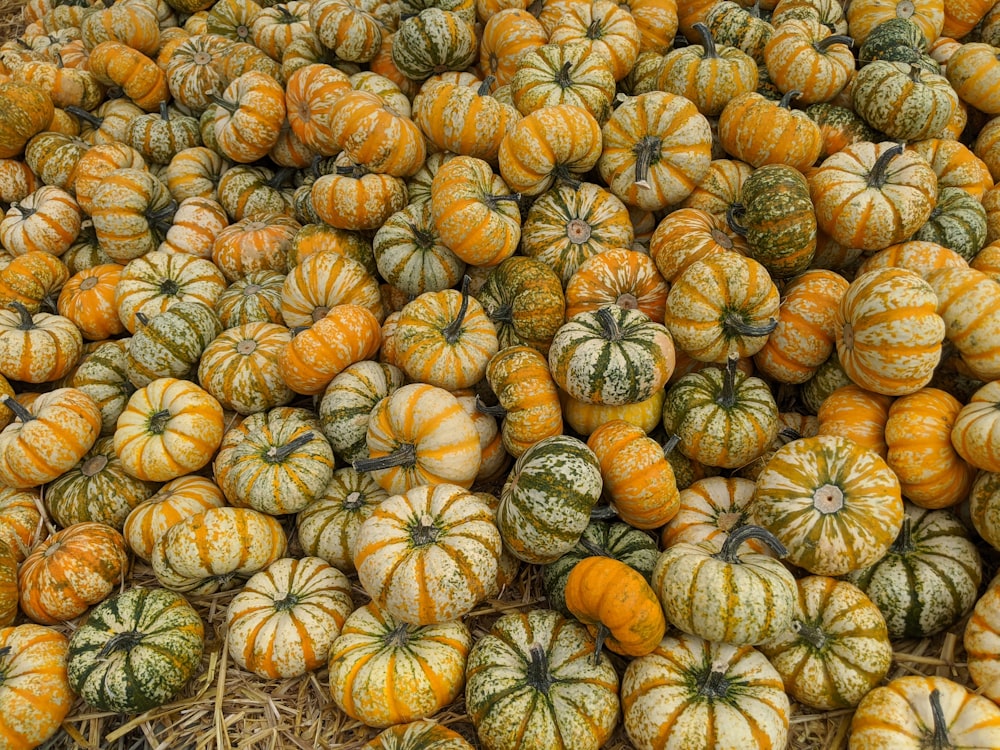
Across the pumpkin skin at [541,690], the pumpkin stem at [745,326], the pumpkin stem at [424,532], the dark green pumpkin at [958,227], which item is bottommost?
the pumpkin skin at [541,690]

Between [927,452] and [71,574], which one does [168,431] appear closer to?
[71,574]

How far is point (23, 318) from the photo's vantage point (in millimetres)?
3939

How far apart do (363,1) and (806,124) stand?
118 inches

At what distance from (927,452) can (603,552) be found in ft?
4.47

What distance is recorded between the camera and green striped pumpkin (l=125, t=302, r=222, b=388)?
3596 millimetres

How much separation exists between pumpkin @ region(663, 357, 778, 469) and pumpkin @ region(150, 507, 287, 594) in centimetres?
192

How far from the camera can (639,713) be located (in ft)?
7.95

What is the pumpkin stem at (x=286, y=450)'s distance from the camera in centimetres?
310

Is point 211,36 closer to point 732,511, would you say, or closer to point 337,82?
point 337,82

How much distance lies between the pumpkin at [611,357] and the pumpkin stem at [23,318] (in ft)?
10.1

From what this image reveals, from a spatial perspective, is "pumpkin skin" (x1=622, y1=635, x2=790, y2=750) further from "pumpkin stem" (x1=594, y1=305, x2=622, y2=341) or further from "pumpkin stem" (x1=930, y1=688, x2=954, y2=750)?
"pumpkin stem" (x1=594, y1=305, x2=622, y2=341)

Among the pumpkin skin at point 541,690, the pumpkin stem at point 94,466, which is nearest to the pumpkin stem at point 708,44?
the pumpkin skin at point 541,690

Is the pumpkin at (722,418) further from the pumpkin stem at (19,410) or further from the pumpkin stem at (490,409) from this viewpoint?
the pumpkin stem at (19,410)

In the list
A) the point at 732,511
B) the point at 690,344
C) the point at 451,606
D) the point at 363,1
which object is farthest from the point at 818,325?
the point at 363,1
